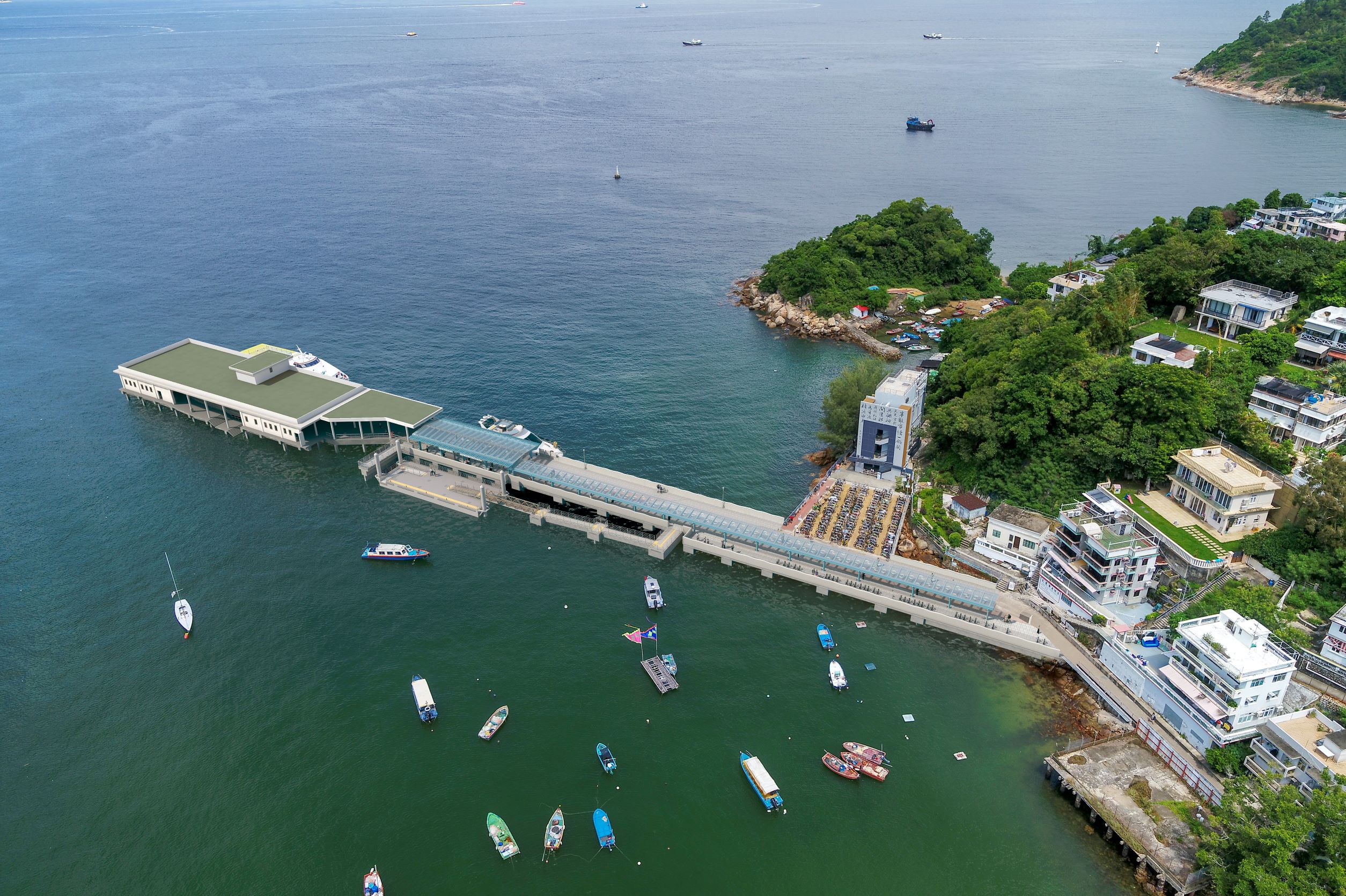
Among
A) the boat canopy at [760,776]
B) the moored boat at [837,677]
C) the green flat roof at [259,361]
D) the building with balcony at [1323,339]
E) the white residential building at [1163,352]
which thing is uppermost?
the building with balcony at [1323,339]

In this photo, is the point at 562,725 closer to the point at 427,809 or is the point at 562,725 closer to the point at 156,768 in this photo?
the point at 427,809

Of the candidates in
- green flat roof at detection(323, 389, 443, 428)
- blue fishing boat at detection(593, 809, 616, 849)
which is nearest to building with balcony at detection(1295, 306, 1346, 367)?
blue fishing boat at detection(593, 809, 616, 849)

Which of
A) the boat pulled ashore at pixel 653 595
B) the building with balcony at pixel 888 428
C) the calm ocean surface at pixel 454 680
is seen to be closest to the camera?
the calm ocean surface at pixel 454 680

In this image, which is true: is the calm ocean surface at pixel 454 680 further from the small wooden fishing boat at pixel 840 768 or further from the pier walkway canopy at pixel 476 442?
the pier walkway canopy at pixel 476 442

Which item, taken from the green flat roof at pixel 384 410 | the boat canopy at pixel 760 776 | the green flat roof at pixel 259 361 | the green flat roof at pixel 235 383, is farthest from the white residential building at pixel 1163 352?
the green flat roof at pixel 259 361

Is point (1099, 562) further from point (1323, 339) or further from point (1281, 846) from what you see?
point (1323, 339)

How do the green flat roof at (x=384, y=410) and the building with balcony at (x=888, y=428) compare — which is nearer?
the building with balcony at (x=888, y=428)

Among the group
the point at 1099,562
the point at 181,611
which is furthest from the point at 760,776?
the point at 181,611
